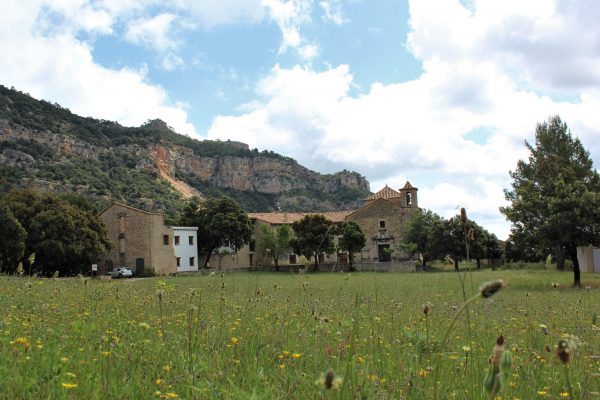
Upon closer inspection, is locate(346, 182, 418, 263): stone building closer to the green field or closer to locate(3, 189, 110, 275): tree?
locate(3, 189, 110, 275): tree

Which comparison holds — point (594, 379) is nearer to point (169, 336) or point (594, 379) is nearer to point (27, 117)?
point (169, 336)

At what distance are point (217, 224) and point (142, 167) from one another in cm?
6435

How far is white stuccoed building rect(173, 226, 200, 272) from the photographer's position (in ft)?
190

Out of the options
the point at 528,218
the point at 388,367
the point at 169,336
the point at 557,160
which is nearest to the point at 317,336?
the point at 388,367

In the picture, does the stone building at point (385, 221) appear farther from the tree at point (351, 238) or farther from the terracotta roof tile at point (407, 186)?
the tree at point (351, 238)

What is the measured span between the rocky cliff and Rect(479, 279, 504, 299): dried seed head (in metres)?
61.8

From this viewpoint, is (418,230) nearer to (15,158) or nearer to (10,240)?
(10,240)

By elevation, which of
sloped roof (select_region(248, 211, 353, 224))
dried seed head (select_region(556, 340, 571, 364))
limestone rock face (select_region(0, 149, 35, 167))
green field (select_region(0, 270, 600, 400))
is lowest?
green field (select_region(0, 270, 600, 400))

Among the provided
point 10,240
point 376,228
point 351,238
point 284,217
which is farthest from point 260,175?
point 10,240

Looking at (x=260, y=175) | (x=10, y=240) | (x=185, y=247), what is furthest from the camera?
(x=260, y=175)

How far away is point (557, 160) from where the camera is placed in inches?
1574

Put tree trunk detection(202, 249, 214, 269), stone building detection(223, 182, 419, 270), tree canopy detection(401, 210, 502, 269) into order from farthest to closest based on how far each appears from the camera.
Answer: stone building detection(223, 182, 419, 270), tree trunk detection(202, 249, 214, 269), tree canopy detection(401, 210, 502, 269)

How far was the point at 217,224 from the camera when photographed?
59.9 m

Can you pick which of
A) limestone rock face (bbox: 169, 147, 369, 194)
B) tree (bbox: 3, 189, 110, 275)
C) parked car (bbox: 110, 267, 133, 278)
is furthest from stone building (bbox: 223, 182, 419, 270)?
limestone rock face (bbox: 169, 147, 369, 194)
